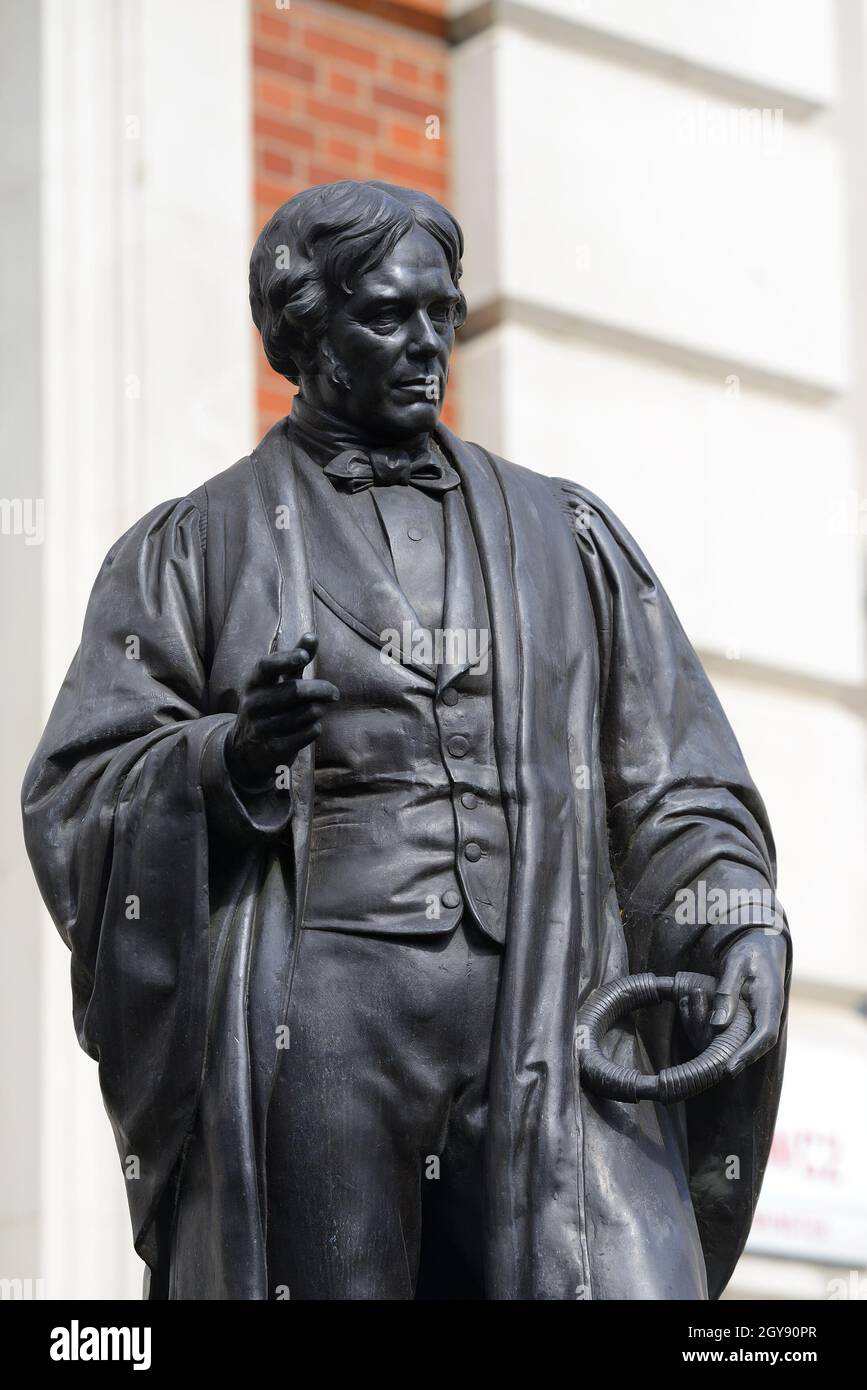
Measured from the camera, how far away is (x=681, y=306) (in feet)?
30.5

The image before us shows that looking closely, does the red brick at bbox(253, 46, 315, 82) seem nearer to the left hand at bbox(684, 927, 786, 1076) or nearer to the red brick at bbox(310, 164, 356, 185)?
the red brick at bbox(310, 164, 356, 185)

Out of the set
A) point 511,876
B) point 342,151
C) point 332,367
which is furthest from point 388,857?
point 342,151

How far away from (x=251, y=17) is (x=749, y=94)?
1.57 metres

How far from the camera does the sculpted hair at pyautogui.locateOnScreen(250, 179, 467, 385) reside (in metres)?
5.13

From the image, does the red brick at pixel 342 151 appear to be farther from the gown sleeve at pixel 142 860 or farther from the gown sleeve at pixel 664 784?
the gown sleeve at pixel 142 860

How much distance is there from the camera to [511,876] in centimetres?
493

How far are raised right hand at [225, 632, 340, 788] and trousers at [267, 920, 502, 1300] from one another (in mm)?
312

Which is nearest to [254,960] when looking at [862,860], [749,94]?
[862,860]

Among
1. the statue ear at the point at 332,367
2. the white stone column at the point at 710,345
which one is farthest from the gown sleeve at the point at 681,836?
the white stone column at the point at 710,345

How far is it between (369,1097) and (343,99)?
4.69 m

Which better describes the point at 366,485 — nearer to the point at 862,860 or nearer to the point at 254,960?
the point at 254,960

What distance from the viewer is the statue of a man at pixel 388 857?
484cm
